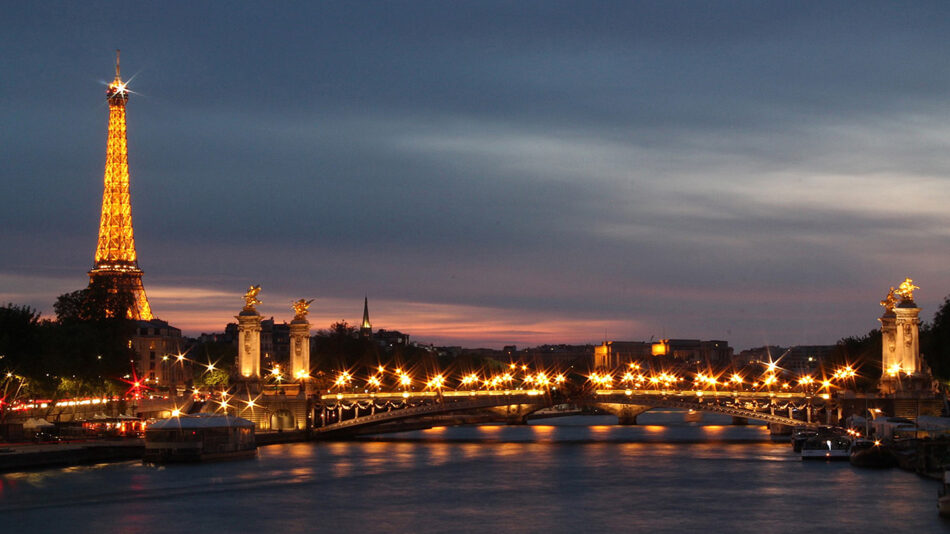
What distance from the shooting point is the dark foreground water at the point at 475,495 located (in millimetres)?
44031

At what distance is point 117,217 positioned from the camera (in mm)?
131625

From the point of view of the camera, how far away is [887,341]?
78.5 m

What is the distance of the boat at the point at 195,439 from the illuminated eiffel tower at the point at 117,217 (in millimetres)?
64142

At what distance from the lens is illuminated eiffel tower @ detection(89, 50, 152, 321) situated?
419 ft

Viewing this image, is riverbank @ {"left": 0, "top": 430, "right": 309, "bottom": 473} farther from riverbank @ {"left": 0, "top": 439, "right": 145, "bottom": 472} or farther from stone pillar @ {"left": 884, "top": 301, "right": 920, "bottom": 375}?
stone pillar @ {"left": 884, "top": 301, "right": 920, "bottom": 375}

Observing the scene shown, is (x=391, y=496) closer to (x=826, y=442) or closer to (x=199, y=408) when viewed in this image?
(x=826, y=442)

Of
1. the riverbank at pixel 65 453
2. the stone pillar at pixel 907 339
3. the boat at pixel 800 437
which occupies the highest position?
the stone pillar at pixel 907 339

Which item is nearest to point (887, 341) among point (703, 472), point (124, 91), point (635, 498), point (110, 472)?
point (703, 472)

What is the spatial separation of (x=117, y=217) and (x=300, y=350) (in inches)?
2039

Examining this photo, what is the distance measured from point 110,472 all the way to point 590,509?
63.3 feet

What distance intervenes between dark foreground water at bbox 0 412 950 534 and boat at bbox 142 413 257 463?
910 mm

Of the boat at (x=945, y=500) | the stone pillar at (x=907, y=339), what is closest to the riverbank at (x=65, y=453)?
the boat at (x=945, y=500)

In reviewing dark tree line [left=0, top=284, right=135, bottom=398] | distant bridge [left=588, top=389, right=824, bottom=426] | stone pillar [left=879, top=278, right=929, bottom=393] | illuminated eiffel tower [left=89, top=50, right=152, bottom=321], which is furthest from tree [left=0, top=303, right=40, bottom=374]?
illuminated eiffel tower [left=89, top=50, right=152, bottom=321]

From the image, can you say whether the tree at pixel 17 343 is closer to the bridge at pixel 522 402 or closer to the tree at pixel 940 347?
the bridge at pixel 522 402
